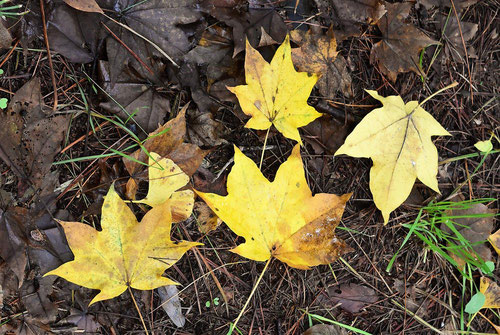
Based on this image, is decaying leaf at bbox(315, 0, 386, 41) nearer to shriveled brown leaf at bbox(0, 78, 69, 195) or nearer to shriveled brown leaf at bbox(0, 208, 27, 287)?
shriveled brown leaf at bbox(0, 78, 69, 195)

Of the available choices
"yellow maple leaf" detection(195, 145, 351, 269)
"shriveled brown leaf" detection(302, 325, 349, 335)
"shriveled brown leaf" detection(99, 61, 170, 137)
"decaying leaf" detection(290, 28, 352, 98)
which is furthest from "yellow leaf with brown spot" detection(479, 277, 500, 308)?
"shriveled brown leaf" detection(99, 61, 170, 137)

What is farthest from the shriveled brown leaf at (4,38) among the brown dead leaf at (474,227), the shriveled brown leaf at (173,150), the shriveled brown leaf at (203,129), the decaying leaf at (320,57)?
the brown dead leaf at (474,227)

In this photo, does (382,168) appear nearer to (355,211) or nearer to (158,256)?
(355,211)

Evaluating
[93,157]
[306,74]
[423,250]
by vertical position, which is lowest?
[423,250]

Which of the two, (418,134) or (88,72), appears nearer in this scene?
(88,72)

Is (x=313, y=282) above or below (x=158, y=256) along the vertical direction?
below

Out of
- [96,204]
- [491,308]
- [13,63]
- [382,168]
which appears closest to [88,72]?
[13,63]

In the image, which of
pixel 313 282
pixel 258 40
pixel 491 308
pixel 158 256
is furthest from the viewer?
pixel 491 308

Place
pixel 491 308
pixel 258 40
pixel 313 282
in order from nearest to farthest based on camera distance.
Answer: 1. pixel 258 40
2. pixel 313 282
3. pixel 491 308
